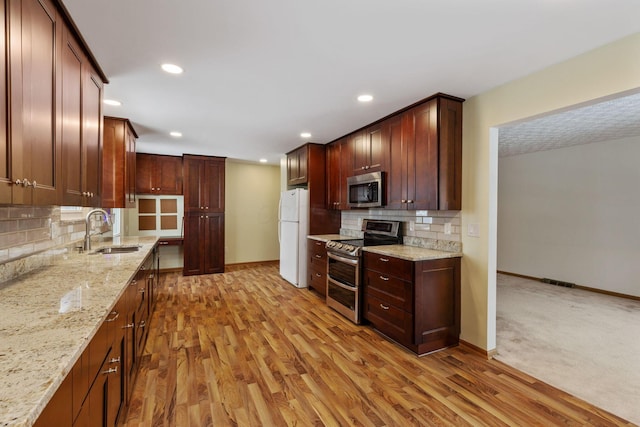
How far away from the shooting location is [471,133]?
9.12 feet

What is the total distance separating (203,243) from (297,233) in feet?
7.13

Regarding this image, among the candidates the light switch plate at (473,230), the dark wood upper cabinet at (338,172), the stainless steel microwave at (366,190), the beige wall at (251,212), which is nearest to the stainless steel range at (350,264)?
the stainless steel microwave at (366,190)

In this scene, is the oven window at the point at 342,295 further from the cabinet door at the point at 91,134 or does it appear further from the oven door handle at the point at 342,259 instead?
the cabinet door at the point at 91,134

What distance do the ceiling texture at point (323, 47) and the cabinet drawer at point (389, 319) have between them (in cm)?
207

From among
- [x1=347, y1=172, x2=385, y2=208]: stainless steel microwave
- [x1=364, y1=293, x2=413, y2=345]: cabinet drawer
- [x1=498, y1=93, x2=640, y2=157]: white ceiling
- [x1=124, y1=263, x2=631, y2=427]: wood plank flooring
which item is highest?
[x1=498, y1=93, x2=640, y2=157]: white ceiling

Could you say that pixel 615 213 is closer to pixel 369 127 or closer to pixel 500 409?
pixel 369 127

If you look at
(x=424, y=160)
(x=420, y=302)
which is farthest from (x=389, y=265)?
(x=424, y=160)

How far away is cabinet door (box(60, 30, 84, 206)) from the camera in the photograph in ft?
5.53

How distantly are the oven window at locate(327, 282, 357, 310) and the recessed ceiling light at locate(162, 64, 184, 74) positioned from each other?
8.98ft

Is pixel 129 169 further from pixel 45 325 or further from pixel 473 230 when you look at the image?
pixel 473 230

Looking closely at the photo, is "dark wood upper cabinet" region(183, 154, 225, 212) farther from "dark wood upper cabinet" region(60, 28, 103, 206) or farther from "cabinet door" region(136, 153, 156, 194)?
"dark wood upper cabinet" region(60, 28, 103, 206)

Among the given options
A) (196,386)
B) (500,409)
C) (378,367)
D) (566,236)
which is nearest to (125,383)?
(196,386)

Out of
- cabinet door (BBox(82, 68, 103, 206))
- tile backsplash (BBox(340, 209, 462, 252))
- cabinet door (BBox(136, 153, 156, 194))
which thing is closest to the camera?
cabinet door (BBox(82, 68, 103, 206))

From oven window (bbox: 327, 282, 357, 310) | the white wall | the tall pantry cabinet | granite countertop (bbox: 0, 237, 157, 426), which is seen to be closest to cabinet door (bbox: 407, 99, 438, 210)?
oven window (bbox: 327, 282, 357, 310)
